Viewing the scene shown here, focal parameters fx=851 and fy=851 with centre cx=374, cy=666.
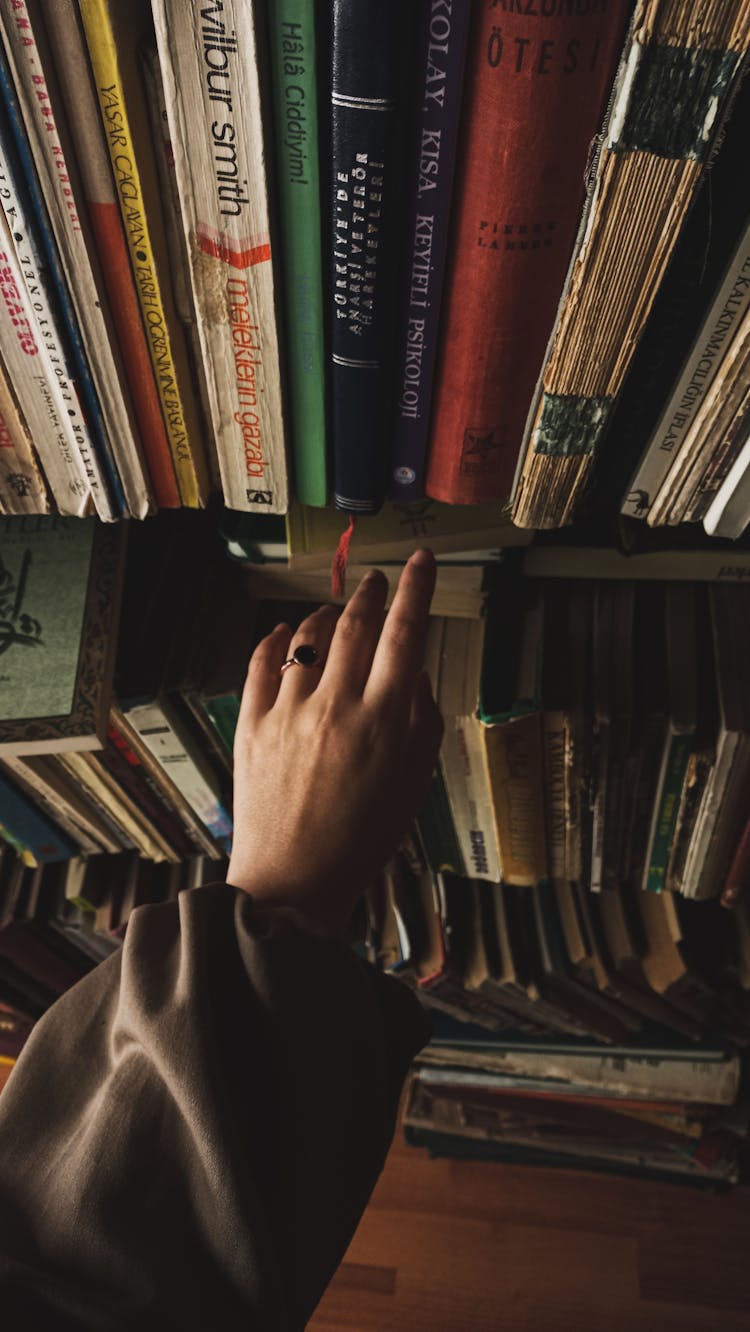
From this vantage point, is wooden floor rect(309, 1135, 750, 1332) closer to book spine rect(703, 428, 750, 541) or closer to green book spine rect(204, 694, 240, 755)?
green book spine rect(204, 694, 240, 755)

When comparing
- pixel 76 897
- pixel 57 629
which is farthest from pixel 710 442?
pixel 76 897

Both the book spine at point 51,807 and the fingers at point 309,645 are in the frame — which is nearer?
the fingers at point 309,645

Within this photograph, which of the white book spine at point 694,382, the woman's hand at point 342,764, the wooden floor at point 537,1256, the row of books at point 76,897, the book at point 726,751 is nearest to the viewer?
the white book spine at point 694,382

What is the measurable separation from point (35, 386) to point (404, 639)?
0.26 m

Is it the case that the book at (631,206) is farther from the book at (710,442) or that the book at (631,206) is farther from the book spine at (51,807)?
the book spine at (51,807)

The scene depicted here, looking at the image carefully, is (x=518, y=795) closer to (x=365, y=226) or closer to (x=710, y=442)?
(x=710, y=442)

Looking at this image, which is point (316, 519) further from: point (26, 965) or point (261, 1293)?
point (26, 965)

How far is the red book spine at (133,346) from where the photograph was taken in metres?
0.41

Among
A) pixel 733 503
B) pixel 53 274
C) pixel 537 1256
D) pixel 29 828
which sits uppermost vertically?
pixel 53 274

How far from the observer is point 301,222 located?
396 millimetres

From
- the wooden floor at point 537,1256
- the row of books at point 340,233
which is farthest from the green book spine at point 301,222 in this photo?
the wooden floor at point 537,1256

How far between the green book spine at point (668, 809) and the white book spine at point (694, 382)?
0.76ft

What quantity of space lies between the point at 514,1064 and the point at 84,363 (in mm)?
1125

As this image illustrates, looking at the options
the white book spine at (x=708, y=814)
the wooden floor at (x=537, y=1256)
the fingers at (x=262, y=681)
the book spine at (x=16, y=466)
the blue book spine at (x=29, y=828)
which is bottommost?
the wooden floor at (x=537, y=1256)
